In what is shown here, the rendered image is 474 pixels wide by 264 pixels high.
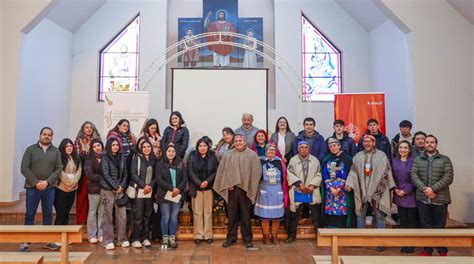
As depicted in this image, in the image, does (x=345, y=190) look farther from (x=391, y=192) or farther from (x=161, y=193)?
(x=161, y=193)

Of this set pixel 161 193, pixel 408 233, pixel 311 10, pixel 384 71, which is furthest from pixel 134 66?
pixel 408 233

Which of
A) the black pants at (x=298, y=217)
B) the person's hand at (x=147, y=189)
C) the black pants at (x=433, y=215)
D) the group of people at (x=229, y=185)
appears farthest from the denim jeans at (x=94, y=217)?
the black pants at (x=433, y=215)

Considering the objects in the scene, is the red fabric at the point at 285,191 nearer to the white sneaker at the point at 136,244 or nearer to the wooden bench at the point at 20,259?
the white sneaker at the point at 136,244

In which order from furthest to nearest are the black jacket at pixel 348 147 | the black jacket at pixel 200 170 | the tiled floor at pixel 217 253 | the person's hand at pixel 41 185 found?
the black jacket at pixel 348 147
the black jacket at pixel 200 170
the person's hand at pixel 41 185
the tiled floor at pixel 217 253

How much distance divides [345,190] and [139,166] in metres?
2.31

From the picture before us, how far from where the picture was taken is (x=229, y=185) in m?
4.00

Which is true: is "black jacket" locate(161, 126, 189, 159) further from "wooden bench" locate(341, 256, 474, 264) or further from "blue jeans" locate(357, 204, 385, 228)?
"wooden bench" locate(341, 256, 474, 264)

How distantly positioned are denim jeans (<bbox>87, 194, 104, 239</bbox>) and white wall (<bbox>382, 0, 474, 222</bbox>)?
4340 mm

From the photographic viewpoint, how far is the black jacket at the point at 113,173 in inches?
152

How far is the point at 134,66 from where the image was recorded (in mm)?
7977

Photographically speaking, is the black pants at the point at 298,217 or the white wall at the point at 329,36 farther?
the white wall at the point at 329,36

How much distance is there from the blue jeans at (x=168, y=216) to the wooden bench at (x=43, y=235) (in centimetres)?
116

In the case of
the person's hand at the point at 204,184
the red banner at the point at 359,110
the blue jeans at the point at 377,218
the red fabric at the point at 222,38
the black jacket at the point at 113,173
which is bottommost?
the blue jeans at the point at 377,218

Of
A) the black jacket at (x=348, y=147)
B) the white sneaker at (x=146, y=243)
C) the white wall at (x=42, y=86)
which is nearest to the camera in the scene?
the white sneaker at (x=146, y=243)
